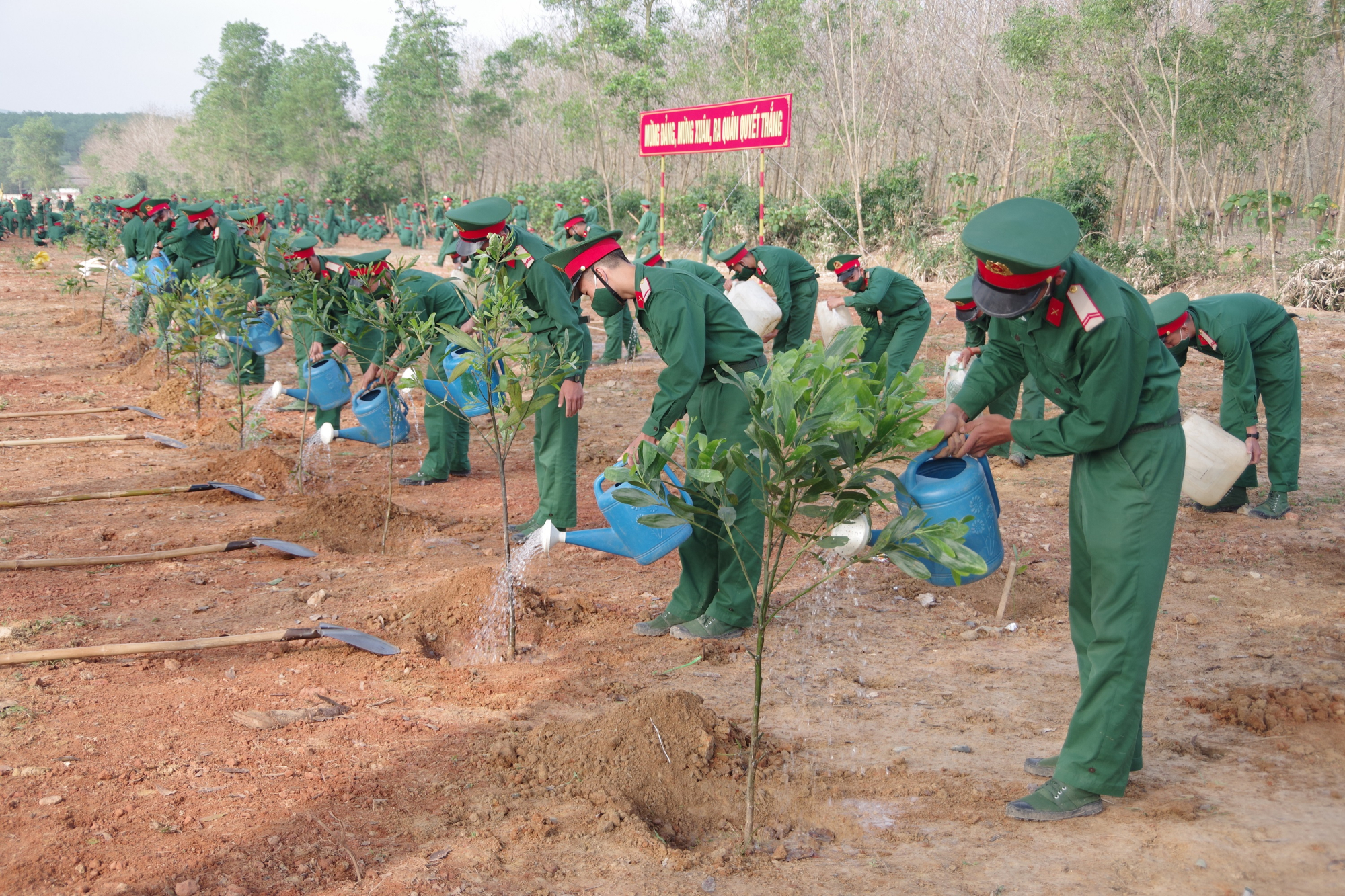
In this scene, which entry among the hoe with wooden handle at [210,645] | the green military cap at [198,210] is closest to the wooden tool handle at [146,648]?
the hoe with wooden handle at [210,645]

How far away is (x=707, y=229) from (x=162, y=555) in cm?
1600

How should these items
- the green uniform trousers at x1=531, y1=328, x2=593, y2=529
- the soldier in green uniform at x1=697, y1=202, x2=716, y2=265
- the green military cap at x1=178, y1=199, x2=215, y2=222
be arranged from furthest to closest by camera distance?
the soldier in green uniform at x1=697, y1=202, x2=716, y2=265
the green military cap at x1=178, y1=199, x2=215, y2=222
the green uniform trousers at x1=531, y1=328, x2=593, y2=529

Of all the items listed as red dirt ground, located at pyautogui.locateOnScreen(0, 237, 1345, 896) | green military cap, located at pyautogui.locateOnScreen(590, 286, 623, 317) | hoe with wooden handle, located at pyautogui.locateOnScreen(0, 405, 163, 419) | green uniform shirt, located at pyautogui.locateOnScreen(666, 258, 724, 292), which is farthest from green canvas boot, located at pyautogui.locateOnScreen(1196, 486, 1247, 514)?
hoe with wooden handle, located at pyautogui.locateOnScreen(0, 405, 163, 419)

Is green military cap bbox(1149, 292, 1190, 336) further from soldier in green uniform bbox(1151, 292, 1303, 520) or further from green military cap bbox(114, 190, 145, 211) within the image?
green military cap bbox(114, 190, 145, 211)

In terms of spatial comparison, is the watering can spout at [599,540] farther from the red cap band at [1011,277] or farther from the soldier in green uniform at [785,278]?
the soldier in green uniform at [785,278]

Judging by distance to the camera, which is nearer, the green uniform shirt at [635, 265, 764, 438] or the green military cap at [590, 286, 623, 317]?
the green uniform shirt at [635, 265, 764, 438]

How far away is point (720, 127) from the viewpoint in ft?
47.5

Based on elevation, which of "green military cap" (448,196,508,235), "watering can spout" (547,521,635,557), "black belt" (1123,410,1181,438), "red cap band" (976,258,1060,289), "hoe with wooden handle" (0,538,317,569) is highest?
"green military cap" (448,196,508,235)

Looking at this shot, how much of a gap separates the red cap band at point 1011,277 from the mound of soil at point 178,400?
7.52 metres

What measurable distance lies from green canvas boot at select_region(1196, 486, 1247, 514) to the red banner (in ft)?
30.0

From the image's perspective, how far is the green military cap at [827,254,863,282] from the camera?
675 cm

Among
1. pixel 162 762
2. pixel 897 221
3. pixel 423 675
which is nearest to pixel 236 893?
pixel 162 762

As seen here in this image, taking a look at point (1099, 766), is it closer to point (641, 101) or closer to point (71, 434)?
point (71, 434)

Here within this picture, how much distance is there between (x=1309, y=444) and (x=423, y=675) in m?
6.84
